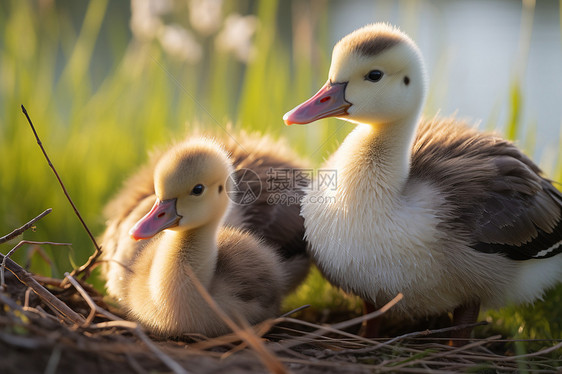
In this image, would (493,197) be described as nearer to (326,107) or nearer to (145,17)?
(326,107)

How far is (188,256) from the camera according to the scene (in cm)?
262

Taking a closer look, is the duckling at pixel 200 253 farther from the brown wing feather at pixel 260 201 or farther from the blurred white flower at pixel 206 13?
the blurred white flower at pixel 206 13

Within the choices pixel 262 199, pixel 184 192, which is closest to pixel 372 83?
pixel 262 199

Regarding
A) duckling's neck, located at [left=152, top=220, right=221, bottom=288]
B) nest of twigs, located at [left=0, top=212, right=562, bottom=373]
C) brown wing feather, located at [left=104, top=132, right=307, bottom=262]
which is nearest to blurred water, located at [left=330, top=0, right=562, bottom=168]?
brown wing feather, located at [left=104, top=132, right=307, bottom=262]

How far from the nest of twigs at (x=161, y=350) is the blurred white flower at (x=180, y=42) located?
2251 millimetres

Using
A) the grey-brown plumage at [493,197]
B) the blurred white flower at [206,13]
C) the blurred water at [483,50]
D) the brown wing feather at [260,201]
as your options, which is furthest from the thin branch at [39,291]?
the blurred water at [483,50]

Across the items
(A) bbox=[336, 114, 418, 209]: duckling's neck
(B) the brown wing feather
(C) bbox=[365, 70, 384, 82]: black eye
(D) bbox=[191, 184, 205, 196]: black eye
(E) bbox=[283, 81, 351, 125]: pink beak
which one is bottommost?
(B) the brown wing feather

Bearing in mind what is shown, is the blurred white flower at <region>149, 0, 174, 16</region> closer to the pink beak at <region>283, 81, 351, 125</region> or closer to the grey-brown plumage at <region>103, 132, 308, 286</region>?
the grey-brown plumage at <region>103, 132, 308, 286</region>

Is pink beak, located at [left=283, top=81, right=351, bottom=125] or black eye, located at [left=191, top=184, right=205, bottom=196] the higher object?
pink beak, located at [left=283, top=81, right=351, bottom=125]

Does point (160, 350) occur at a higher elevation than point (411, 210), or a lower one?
lower

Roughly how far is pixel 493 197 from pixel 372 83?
77cm

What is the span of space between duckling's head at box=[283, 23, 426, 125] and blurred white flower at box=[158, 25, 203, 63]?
2.07 metres

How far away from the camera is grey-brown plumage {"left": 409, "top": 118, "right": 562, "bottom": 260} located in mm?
2605

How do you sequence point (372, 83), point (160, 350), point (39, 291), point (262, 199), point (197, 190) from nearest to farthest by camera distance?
1. point (160, 350)
2. point (39, 291)
3. point (197, 190)
4. point (372, 83)
5. point (262, 199)
